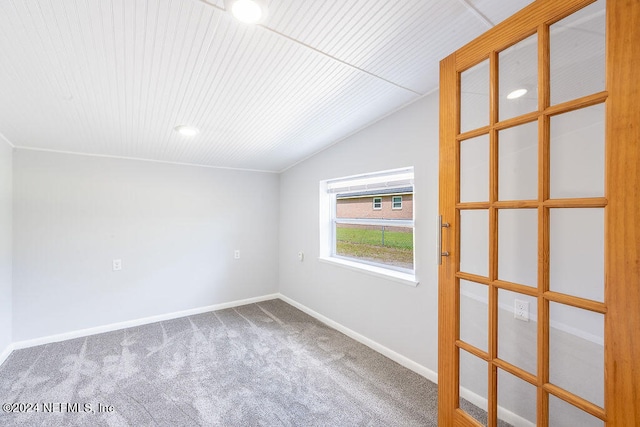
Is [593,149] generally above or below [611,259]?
Answer: above

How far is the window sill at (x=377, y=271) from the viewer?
2227 millimetres

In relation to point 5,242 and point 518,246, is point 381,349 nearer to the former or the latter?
point 518,246

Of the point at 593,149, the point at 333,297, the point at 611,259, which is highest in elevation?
the point at 593,149

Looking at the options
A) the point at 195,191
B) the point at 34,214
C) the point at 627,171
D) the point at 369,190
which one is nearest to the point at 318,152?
the point at 369,190

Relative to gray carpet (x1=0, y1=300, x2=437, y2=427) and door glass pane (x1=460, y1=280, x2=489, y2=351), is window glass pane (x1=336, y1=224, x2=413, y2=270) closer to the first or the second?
gray carpet (x1=0, y1=300, x2=437, y2=427)

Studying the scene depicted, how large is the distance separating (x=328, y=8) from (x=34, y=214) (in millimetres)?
3289

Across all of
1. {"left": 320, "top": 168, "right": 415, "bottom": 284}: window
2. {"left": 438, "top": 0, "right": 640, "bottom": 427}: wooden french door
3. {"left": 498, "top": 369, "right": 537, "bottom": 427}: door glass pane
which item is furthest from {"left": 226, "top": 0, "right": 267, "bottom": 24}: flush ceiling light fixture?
{"left": 498, "top": 369, "right": 537, "bottom": 427}: door glass pane

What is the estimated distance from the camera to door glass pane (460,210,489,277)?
1.31 metres

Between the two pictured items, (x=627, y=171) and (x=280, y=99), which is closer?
(x=627, y=171)

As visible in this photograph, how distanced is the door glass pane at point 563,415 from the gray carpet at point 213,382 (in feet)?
2.66

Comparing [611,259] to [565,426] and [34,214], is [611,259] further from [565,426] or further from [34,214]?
[34,214]

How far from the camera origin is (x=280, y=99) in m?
2.01

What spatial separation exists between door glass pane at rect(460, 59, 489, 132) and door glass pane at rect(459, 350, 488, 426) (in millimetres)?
1133

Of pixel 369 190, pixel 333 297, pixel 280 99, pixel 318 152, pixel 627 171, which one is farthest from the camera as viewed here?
pixel 318 152
